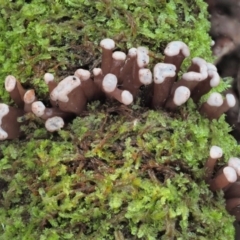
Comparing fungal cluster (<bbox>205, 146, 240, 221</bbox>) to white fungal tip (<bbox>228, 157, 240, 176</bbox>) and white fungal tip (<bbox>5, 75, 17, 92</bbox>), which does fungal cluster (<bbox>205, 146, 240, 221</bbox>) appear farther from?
white fungal tip (<bbox>5, 75, 17, 92</bbox>)

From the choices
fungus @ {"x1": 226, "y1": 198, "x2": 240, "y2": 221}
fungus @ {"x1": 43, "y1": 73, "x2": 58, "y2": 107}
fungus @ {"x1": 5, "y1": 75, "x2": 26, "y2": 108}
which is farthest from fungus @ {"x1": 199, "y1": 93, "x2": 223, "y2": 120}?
fungus @ {"x1": 5, "y1": 75, "x2": 26, "y2": 108}

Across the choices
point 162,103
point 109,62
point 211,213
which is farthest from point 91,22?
point 211,213

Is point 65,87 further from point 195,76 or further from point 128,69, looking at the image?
point 195,76

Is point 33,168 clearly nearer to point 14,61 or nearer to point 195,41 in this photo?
point 14,61

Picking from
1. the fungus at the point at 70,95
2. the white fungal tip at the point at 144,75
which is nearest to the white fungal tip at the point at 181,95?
the white fungal tip at the point at 144,75

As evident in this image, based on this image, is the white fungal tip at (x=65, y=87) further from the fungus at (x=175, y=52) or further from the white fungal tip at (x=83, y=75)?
the fungus at (x=175, y=52)

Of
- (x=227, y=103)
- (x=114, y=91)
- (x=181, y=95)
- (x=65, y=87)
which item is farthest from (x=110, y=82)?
(x=227, y=103)
